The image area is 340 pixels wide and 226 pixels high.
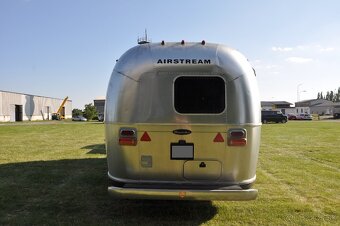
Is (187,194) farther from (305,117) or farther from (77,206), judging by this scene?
(305,117)

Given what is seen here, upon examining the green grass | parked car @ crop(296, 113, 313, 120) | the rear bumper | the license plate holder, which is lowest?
the green grass

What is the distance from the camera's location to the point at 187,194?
5.23 metres

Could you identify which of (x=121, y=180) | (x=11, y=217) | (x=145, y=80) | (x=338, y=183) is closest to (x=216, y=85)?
(x=145, y=80)

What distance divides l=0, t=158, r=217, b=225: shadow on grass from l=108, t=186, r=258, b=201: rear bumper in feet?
2.05

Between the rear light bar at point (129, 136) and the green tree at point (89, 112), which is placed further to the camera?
the green tree at point (89, 112)

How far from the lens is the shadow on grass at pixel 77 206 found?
5.80 meters

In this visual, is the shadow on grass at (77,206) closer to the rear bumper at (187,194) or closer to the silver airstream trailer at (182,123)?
the rear bumper at (187,194)

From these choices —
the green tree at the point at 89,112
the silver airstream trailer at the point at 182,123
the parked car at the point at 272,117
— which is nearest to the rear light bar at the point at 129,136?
the silver airstream trailer at the point at 182,123

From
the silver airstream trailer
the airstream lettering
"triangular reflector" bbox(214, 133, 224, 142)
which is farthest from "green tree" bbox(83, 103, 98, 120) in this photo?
"triangular reflector" bbox(214, 133, 224, 142)

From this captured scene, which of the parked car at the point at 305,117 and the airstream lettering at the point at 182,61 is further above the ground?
→ the airstream lettering at the point at 182,61

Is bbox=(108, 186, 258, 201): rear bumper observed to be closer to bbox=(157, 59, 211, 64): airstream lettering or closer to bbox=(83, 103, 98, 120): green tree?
bbox=(157, 59, 211, 64): airstream lettering

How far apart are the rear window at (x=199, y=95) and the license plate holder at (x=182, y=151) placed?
1.61ft

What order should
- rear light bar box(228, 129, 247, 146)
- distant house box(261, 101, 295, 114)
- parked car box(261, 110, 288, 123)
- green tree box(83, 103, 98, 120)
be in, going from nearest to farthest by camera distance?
1. rear light bar box(228, 129, 247, 146)
2. parked car box(261, 110, 288, 123)
3. green tree box(83, 103, 98, 120)
4. distant house box(261, 101, 295, 114)

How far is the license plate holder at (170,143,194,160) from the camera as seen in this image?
215 inches
